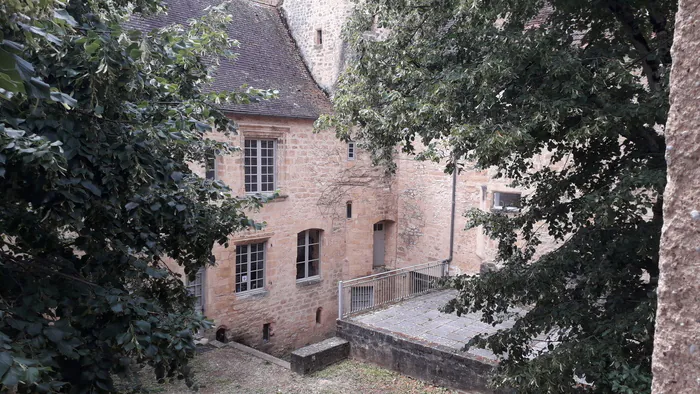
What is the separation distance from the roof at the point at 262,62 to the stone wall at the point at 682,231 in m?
12.1

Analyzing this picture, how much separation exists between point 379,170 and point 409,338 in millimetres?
7732

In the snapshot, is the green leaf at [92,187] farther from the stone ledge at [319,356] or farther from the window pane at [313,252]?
the window pane at [313,252]

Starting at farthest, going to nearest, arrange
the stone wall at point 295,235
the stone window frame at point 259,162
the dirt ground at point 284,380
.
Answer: the stone window frame at point 259,162 < the stone wall at point 295,235 < the dirt ground at point 284,380

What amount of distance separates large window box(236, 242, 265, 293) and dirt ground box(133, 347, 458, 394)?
2.86 meters

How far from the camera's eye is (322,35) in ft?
55.6

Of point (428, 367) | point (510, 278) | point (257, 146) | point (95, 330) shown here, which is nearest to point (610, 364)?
point (510, 278)

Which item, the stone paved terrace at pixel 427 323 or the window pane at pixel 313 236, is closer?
the stone paved terrace at pixel 427 323

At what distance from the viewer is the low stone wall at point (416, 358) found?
9.72 m

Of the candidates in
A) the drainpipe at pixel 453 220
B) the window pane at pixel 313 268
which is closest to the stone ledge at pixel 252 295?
the window pane at pixel 313 268

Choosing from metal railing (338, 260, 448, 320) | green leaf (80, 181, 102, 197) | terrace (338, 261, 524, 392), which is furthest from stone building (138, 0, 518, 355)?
green leaf (80, 181, 102, 197)

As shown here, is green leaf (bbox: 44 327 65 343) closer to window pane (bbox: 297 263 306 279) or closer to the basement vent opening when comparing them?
window pane (bbox: 297 263 306 279)

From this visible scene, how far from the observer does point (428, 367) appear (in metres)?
10.4

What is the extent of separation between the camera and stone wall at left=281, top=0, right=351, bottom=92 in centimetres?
1653

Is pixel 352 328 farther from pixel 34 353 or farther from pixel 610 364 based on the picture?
pixel 34 353
